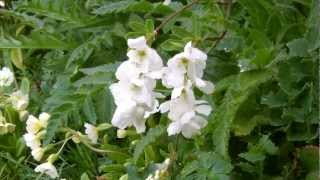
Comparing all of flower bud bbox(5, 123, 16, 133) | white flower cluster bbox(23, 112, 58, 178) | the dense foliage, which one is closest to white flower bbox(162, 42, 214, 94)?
the dense foliage

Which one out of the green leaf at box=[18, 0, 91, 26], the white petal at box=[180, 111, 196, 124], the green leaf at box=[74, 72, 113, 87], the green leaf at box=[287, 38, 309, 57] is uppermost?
the green leaf at box=[287, 38, 309, 57]

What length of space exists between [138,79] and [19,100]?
106 centimetres

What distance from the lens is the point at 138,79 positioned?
5.33 ft

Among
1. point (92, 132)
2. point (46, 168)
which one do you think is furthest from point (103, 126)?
point (46, 168)

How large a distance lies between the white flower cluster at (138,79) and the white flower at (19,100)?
963mm

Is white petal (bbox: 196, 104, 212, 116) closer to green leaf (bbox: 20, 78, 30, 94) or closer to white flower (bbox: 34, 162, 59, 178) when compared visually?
white flower (bbox: 34, 162, 59, 178)

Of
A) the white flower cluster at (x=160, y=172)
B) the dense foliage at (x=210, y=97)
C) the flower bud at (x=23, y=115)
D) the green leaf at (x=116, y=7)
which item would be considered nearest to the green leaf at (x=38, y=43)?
the dense foliage at (x=210, y=97)

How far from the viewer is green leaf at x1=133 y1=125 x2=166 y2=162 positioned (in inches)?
78.2

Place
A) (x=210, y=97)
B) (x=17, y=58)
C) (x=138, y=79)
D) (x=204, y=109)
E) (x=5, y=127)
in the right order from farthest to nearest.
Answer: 1. (x=17, y=58)
2. (x=5, y=127)
3. (x=210, y=97)
4. (x=204, y=109)
5. (x=138, y=79)

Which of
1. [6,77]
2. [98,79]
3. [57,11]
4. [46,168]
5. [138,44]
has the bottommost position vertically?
[46,168]

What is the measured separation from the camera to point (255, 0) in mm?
2127

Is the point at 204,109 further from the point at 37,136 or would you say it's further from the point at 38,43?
the point at 38,43

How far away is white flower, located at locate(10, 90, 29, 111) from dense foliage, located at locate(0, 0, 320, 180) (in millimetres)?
18

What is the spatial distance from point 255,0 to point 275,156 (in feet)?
1.45
